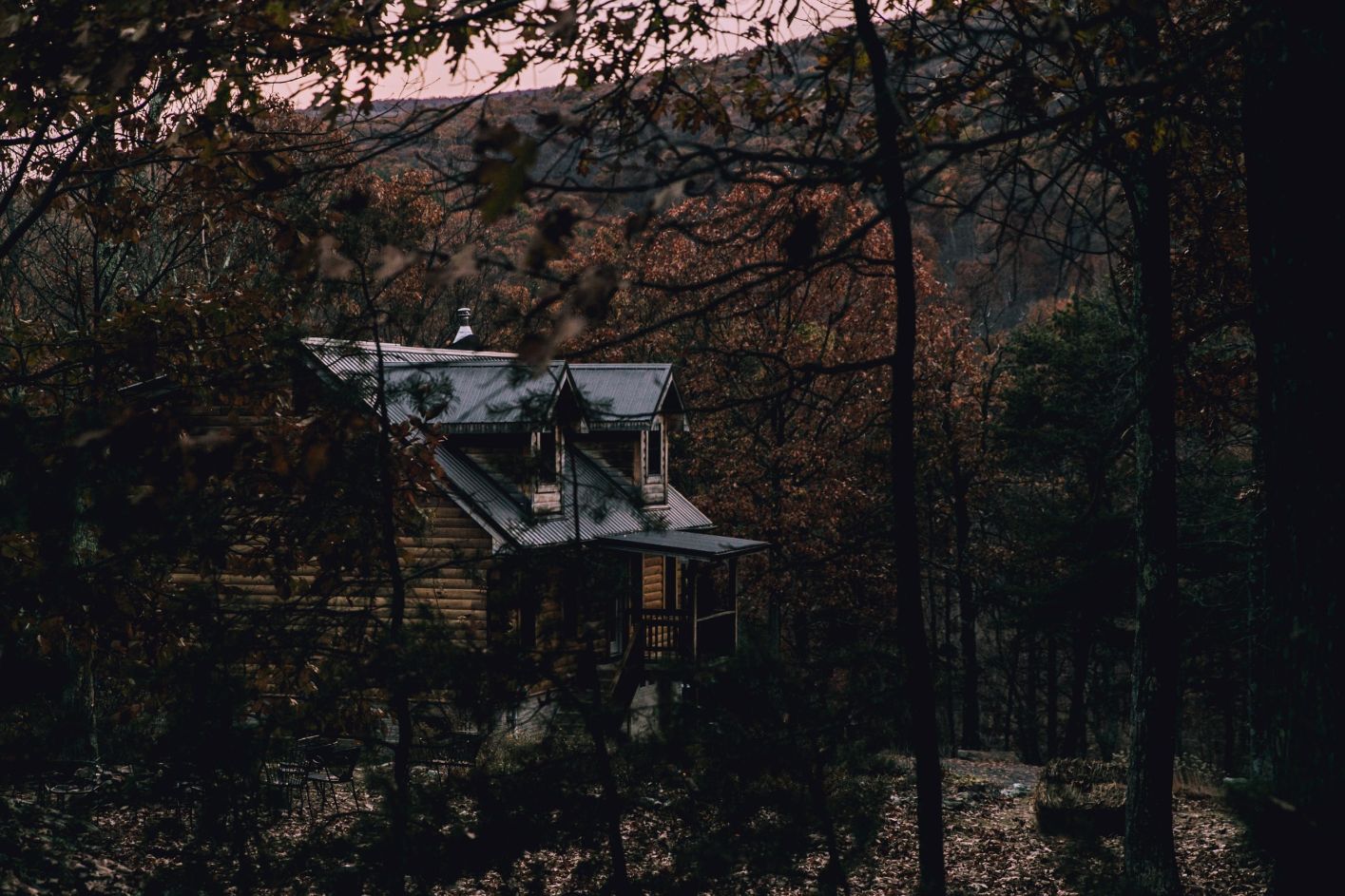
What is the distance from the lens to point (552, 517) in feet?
34.6

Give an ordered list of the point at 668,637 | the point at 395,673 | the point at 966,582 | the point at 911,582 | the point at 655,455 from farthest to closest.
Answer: the point at 966,582, the point at 655,455, the point at 668,637, the point at 395,673, the point at 911,582

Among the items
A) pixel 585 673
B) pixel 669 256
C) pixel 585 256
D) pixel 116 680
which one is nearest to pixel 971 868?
pixel 585 673

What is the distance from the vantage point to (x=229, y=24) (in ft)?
17.9

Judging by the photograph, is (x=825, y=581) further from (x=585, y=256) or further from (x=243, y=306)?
(x=243, y=306)

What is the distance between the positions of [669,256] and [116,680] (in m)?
24.6

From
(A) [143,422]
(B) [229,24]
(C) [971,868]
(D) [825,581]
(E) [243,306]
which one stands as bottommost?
(C) [971,868]

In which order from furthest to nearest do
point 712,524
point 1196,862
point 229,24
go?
point 712,524 < point 1196,862 < point 229,24

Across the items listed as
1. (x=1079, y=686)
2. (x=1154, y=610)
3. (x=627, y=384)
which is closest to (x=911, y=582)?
(x=1154, y=610)

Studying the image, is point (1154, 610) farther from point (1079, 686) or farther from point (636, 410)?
point (1079, 686)

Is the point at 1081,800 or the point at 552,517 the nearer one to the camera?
the point at 552,517

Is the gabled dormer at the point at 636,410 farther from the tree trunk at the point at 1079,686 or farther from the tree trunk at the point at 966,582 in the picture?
the tree trunk at the point at 1079,686

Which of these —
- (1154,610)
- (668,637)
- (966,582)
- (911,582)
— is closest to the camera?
(911,582)

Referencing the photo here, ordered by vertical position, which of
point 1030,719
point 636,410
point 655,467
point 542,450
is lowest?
point 1030,719

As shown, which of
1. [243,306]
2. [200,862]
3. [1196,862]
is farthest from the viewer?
[1196,862]
